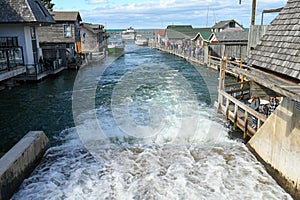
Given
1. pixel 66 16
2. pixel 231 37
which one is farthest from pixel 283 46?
pixel 66 16

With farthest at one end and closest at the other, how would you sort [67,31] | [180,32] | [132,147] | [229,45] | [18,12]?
1. [180,32]
2. [67,31]
3. [229,45]
4. [18,12]
5. [132,147]

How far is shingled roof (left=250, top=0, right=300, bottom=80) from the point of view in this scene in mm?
5336

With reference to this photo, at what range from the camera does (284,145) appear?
695cm

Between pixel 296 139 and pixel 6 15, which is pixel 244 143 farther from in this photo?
pixel 6 15

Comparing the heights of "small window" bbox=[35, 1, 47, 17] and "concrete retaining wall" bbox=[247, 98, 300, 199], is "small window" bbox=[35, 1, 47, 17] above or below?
above

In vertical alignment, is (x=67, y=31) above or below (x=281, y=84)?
above

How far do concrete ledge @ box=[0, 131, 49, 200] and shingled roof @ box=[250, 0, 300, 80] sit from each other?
6448 mm

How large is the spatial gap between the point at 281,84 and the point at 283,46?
1.46m

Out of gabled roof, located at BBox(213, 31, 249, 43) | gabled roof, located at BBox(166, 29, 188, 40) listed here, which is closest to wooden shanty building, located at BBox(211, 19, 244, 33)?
gabled roof, located at BBox(166, 29, 188, 40)

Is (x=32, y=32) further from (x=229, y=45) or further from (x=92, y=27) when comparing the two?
(x=92, y=27)

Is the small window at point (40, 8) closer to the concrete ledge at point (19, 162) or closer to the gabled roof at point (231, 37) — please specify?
the concrete ledge at point (19, 162)

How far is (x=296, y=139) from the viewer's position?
6520mm

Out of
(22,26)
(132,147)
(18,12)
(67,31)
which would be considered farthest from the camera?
(67,31)

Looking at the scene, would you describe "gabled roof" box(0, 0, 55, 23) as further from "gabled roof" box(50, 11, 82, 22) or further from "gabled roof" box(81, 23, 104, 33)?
"gabled roof" box(81, 23, 104, 33)
